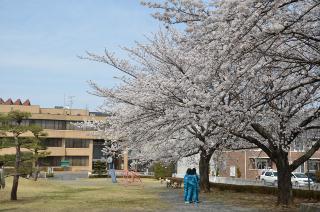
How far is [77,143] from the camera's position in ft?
228

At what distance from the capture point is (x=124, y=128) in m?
17.5

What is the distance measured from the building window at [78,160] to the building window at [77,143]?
5.90ft

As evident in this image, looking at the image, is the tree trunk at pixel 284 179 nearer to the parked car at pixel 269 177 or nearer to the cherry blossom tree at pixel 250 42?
the cherry blossom tree at pixel 250 42

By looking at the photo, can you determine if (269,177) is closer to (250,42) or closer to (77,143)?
(250,42)

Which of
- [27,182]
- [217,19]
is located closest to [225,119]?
[217,19]

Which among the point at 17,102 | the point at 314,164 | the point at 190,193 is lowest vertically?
the point at 190,193

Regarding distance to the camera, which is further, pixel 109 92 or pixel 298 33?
pixel 109 92

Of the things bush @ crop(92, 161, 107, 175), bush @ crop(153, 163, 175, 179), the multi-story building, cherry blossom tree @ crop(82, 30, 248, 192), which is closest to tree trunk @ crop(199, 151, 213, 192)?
cherry blossom tree @ crop(82, 30, 248, 192)

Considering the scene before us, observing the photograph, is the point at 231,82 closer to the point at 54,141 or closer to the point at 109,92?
the point at 109,92

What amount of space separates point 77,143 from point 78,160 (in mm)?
2803

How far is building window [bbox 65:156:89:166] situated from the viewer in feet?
226

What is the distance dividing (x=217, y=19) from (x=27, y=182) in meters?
25.1

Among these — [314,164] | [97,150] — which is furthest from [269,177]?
[97,150]

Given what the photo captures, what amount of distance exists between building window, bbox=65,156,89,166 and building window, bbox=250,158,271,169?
1177 inches
